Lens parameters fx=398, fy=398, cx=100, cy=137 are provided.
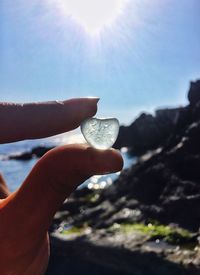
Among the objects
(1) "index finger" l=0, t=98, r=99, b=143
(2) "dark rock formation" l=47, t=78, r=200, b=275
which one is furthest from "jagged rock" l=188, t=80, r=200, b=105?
(1) "index finger" l=0, t=98, r=99, b=143

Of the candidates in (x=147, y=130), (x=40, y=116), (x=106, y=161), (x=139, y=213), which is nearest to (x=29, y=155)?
(x=147, y=130)

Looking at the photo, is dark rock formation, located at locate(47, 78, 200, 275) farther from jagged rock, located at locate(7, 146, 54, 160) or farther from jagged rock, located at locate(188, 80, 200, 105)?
jagged rock, located at locate(7, 146, 54, 160)

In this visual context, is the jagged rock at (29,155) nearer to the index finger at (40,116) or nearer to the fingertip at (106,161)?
the index finger at (40,116)

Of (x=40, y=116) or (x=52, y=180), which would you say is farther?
(x=40, y=116)

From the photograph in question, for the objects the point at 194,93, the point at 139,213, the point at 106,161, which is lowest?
the point at 139,213

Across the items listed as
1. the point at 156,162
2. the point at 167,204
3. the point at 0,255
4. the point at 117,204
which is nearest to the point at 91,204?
the point at 117,204

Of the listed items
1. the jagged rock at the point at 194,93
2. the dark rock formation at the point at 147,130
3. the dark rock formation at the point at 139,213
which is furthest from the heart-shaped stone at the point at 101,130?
the dark rock formation at the point at 147,130

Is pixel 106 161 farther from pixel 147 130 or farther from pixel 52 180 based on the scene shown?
pixel 147 130

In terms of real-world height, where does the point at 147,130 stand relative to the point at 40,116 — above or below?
below
